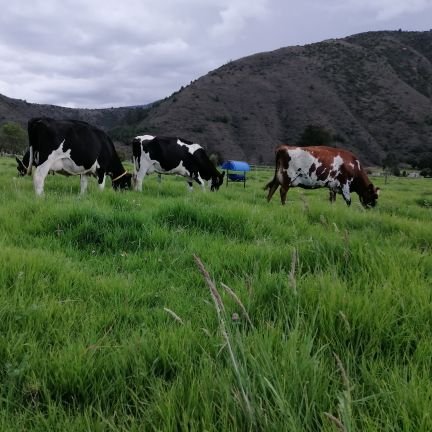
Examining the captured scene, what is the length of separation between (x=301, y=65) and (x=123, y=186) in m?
132

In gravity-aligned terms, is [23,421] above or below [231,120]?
below

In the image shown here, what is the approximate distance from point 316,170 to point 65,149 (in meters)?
7.31

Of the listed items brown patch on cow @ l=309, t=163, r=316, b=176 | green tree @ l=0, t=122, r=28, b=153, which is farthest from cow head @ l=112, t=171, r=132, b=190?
green tree @ l=0, t=122, r=28, b=153

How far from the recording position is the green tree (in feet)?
301

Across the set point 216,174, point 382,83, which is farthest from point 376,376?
point 382,83

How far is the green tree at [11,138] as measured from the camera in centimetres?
9181

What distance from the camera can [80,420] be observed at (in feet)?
5.82

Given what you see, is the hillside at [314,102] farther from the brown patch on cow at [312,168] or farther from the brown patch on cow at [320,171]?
the brown patch on cow at [312,168]

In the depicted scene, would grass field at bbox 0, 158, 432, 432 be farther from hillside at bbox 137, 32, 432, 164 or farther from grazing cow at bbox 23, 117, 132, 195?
hillside at bbox 137, 32, 432, 164

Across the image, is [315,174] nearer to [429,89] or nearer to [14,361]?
[14,361]

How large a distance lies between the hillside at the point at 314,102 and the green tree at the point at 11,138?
3061 centimetres

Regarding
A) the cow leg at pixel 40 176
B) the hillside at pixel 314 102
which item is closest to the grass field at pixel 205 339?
the cow leg at pixel 40 176

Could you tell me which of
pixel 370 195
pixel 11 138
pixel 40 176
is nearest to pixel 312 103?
pixel 11 138

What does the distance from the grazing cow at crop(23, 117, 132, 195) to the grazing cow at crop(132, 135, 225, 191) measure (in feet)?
9.68
